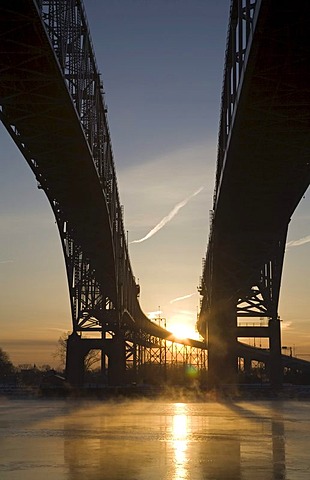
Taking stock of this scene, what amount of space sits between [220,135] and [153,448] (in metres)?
27.2

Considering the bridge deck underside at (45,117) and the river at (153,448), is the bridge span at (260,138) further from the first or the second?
the river at (153,448)

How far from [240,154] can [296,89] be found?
907 cm

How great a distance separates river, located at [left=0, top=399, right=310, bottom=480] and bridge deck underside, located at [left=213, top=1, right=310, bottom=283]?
12.9m

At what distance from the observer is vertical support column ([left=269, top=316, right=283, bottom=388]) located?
8569cm

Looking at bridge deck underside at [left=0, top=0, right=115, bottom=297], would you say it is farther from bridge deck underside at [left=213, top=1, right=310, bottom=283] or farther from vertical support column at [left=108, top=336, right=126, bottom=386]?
vertical support column at [left=108, top=336, right=126, bottom=386]

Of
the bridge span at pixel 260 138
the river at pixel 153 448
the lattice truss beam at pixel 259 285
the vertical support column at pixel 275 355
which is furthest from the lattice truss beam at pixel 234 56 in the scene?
the vertical support column at pixel 275 355

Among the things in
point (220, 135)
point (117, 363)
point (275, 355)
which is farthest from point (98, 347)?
point (220, 135)

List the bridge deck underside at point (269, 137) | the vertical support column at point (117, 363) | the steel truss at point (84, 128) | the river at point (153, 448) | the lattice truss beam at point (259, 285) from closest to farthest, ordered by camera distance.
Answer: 1. the river at point (153, 448)
2. the bridge deck underside at point (269, 137)
3. the steel truss at point (84, 128)
4. the lattice truss beam at point (259, 285)
5. the vertical support column at point (117, 363)

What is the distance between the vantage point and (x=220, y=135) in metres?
47.2

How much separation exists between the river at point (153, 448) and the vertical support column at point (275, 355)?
47.7 meters

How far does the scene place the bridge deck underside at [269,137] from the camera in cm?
2452

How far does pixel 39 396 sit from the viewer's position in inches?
2741

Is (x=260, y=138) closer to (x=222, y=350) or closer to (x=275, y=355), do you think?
(x=222, y=350)

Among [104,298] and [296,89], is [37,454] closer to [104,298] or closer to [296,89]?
[296,89]
